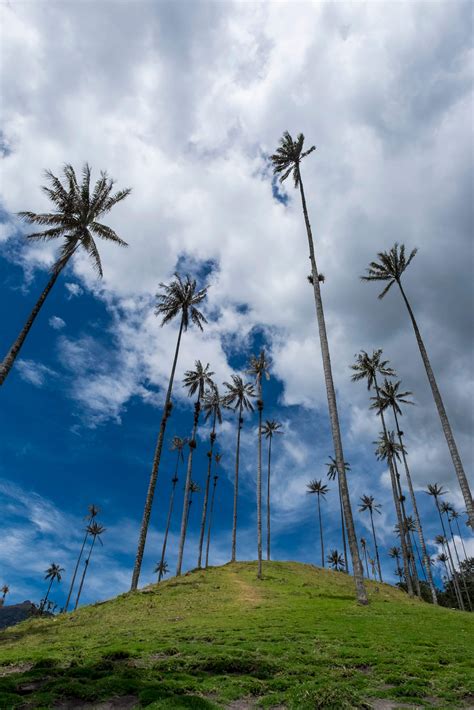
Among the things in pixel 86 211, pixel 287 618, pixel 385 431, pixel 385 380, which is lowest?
pixel 287 618

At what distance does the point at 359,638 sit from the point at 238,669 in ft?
22.2

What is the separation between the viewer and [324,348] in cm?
3334

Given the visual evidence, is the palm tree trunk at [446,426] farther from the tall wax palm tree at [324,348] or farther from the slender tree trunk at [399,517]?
the slender tree trunk at [399,517]

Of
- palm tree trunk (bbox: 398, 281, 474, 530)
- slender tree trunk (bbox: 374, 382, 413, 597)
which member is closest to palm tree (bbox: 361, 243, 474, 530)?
palm tree trunk (bbox: 398, 281, 474, 530)

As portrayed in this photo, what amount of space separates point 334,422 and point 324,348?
643 cm

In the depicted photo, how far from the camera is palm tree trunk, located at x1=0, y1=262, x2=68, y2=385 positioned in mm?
20828

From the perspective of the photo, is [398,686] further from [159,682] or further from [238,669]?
[159,682]

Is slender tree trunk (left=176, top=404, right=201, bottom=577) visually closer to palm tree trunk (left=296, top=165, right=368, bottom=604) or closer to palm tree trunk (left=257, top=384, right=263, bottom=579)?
palm tree trunk (left=257, top=384, right=263, bottom=579)

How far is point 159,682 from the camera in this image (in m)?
10.7

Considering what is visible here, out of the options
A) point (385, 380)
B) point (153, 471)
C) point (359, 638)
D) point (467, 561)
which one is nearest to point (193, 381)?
point (153, 471)

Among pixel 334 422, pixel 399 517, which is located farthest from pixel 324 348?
pixel 399 517

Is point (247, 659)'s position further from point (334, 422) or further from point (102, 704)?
point (334, 422)

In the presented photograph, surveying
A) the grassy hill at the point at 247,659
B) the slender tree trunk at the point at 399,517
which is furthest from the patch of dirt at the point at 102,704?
the slender tree trunk at the point at 399,517

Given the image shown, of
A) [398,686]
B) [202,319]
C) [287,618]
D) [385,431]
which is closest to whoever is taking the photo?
[398,686]
